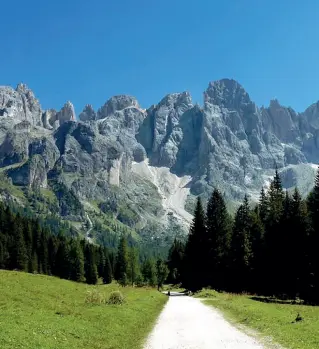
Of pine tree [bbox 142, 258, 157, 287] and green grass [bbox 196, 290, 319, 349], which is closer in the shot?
green grass [bbox 196, 290, 319, 349]

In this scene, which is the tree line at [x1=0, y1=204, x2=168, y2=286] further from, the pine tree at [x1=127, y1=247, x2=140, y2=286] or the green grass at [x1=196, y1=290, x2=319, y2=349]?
the green grass at [x1=196, y1=290, x2=319, y2=349]

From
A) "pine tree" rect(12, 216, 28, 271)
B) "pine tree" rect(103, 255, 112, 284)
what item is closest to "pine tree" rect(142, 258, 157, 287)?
"pine tree" rect(103, 255, 112, 284)

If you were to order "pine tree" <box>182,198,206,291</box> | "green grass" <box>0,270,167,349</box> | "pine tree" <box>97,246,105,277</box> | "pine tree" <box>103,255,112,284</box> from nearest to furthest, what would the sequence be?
"green grass" <box>0,270,167,349</box>, "pine tree" <box>182,198,206,291</box>, "pine tree" <box>103,255,112,284</box>, "pine tree" <box>97,246,105,277</box>

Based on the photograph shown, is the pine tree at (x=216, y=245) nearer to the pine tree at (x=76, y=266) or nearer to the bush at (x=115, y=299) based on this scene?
the bush at (x=115, y=299)

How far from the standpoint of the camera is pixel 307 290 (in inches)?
2025

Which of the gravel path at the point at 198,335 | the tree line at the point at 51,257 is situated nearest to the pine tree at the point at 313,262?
the gravel path at the point at 198,335

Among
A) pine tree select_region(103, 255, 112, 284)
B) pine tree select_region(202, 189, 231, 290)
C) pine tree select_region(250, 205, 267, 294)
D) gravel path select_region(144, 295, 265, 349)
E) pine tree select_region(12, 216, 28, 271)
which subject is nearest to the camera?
gravel path select_region(144, 295, 265, 349)

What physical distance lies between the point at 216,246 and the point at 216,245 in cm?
21

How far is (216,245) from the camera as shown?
74062mm

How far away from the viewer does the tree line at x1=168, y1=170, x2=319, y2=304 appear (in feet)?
174

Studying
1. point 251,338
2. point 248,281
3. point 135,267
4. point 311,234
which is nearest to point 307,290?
point 311,234

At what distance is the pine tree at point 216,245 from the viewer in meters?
72.2

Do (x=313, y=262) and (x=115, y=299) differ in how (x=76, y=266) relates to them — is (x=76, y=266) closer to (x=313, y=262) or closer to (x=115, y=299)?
(x=313, y=262)

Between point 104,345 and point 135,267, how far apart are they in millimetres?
130120
